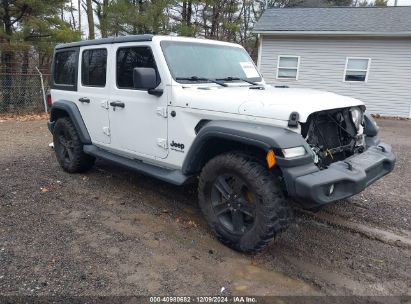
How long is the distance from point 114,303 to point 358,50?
14.4 meters

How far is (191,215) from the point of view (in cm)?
422

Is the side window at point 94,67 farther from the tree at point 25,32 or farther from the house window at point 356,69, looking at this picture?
the house window at point 356,69

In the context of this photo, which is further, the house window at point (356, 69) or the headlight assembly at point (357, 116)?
the house window at point (356, 69)

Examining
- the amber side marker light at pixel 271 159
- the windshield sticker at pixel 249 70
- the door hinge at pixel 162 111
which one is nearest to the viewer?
the amber side marker light at pixel 271 159

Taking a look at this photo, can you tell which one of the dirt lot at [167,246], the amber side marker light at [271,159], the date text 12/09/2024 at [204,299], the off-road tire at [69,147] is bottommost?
the dirt lot at [167,246]

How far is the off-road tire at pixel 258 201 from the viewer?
3.04 meters

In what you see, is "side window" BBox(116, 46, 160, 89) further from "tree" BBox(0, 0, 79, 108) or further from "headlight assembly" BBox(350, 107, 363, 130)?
"tree" BBox(0, 0, 79, 108)

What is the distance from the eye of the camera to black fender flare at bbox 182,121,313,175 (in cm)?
289

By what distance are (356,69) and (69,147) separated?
1252cm

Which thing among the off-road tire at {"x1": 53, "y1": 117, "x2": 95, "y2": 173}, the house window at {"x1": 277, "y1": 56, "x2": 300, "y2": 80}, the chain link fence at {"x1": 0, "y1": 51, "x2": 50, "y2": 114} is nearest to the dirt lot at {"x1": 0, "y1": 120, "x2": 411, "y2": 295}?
the off-road tire at {"x1": 53, "y1": 117, "x2": 95, "y2": 173}

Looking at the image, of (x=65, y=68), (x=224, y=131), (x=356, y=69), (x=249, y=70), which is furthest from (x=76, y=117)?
(x=356, y=69)

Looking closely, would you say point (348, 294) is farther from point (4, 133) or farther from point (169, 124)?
point (4, 133)

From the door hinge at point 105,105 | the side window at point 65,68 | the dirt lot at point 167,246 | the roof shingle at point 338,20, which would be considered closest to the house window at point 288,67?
the roof shingle at point 338,20

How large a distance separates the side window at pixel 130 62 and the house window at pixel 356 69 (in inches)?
485
